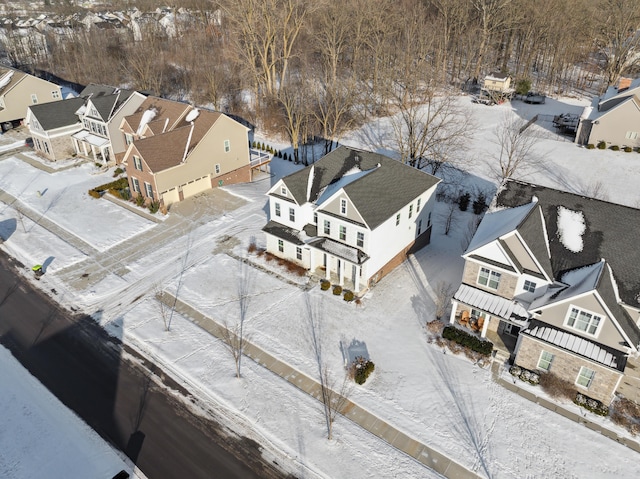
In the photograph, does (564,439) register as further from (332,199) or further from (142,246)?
(142,246)

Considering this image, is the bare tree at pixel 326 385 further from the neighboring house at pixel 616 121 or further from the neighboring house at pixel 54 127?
the neighboring house at pixel 616 121

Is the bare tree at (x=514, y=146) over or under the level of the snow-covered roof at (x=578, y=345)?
under

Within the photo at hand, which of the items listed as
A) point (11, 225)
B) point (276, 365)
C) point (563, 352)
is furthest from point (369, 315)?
point (11, 225)

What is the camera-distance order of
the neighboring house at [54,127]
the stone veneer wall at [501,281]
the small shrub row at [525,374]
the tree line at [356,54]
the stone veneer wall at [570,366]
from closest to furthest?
the stone veneer wall at [570,366] < the small shrub row at [525,374] < the stone veneer wall at [501,281] < the neighboring house at [54,127] < the tree line at [356,54]

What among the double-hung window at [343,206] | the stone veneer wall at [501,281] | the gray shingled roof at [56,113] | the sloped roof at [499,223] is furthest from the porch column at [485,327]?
the gray shingled roof at [56,113]

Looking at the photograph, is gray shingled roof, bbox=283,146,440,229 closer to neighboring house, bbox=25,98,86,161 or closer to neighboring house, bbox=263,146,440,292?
neighboring house, bbox=263,146,440,292

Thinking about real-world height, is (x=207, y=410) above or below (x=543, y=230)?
below
